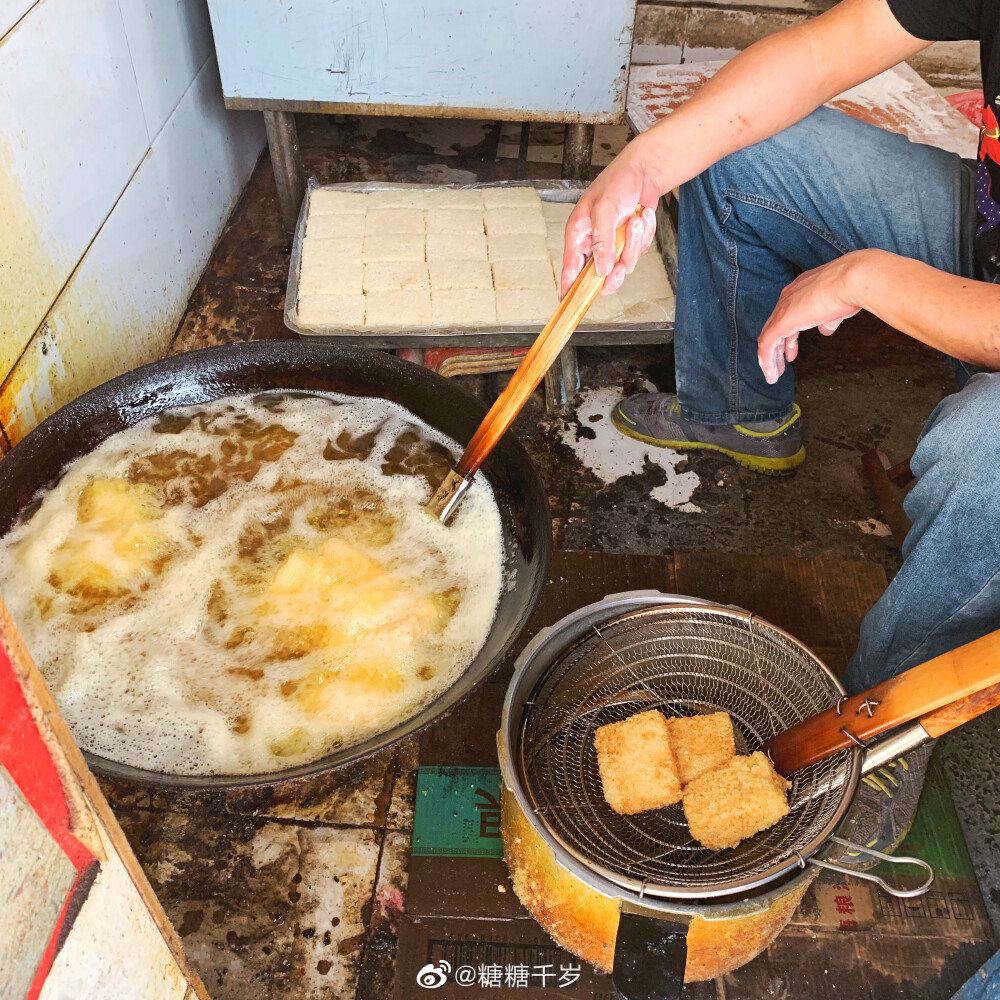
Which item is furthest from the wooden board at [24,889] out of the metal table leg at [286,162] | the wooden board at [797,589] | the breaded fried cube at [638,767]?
the metal table leg at [286,162]

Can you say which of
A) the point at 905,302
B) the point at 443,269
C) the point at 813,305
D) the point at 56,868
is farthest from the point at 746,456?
the point at 56,868

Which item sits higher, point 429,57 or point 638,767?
point 429,57

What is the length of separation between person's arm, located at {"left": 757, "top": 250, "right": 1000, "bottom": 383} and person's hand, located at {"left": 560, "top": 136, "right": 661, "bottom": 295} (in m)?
0.40

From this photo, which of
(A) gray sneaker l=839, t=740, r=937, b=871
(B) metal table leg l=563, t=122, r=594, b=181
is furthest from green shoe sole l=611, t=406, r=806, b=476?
(B) metal table leg l=563, t=122, r=594, b=181

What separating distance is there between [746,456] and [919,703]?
1.59 meters

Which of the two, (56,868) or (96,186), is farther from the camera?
(96,186)

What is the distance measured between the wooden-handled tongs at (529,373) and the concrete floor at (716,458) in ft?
2.46

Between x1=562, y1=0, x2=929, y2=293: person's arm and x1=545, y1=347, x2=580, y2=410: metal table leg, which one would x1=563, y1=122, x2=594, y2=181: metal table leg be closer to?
x1=545, y1=347, x2=580, y2=410: metal table leg

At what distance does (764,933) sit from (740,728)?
0.43m

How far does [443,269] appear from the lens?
2988 mm

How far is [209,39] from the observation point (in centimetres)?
347

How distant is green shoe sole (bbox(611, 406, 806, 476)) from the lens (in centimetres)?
294

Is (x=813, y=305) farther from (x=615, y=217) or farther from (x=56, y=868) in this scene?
(x=56, y=868)

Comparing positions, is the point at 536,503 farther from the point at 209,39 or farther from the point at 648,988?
the point at 209,39
